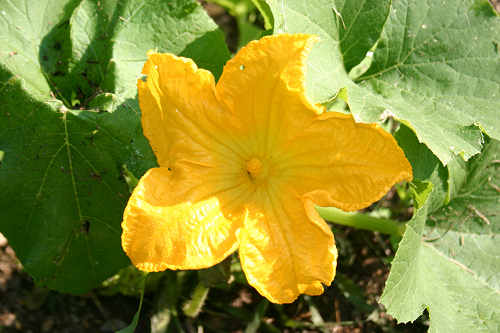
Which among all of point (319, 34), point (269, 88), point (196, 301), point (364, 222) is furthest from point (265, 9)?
point (196, 301)

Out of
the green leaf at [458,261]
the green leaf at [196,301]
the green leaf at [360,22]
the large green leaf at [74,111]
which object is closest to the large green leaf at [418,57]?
the green leaf at [360,22]

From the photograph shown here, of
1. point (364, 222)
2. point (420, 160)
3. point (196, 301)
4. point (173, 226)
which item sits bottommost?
point (196, 301)

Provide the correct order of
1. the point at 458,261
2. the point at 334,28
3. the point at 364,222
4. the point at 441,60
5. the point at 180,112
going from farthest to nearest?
the point at 364,222 < the point at 458,261 < the point at 441,60 < the point at 334,28 < the point at 180,112

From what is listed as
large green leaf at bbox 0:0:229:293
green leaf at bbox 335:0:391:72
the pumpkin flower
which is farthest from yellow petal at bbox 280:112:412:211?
large green leaf at bbox 0:0:229:293

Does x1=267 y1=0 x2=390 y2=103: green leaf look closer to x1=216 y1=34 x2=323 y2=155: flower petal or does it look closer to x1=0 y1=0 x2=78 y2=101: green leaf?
x1=216 y1=34 x2=323 y2=155: flower petal

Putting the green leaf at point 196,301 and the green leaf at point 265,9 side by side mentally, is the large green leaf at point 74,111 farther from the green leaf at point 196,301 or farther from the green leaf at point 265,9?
the green leaf at point 196,301

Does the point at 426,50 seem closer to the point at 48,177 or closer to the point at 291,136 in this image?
the point at 291,136

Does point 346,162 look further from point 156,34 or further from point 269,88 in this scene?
point 156,34
